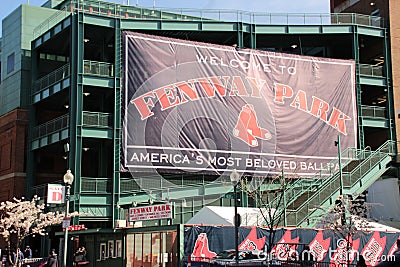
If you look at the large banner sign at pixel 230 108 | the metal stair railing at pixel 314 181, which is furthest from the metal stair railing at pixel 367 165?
the large banner sign at pixel 230 108

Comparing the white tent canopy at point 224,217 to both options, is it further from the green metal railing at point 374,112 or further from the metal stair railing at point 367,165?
the green metal railing at point 374,112

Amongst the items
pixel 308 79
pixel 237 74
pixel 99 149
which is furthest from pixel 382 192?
pixel 99 149

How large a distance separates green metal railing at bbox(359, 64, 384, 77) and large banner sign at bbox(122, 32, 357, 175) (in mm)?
1414

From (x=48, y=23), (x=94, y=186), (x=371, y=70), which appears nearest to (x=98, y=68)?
(x=94, y=186)

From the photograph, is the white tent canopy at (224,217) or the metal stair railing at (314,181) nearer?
the white tent canopy at (224,217)

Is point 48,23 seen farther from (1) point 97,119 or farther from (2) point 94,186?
(2) point 94,186

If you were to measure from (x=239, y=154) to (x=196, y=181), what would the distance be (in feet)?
12.4

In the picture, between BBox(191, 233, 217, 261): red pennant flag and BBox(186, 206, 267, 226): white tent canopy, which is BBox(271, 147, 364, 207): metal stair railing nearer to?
BBox(186, 206, 267, 226): white tent canopy

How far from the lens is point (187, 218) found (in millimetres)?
43625

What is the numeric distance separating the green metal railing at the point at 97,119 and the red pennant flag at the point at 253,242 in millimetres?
15974

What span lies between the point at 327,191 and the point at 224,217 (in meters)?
8.49

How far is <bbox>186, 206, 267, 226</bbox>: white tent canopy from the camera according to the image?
116 feet

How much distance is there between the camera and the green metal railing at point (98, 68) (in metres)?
45.7

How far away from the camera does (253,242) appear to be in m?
33.2
